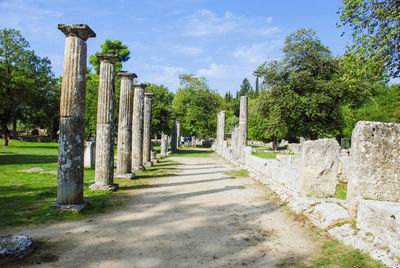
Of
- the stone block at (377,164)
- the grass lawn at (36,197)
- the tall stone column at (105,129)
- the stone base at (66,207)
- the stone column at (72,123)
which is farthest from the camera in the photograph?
the tall stone column at (105,129)

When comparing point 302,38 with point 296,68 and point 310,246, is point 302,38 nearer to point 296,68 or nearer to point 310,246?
point 296,68

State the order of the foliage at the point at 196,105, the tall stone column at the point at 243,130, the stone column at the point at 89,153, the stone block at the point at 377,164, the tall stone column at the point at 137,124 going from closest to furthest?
the stone block at the point at 377,164
the tall stone column at the point at 137,124
the stone column at the point at 89,153
the tall stone column at the point at 243,130
the foliage at the point at 196,105

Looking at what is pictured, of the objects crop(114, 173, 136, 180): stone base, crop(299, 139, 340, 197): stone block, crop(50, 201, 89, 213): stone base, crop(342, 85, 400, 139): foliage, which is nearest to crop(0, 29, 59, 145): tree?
crop(114, 173, 136, 180): stone base

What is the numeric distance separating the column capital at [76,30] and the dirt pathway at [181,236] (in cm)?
423

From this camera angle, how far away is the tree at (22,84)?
25953 millimetres

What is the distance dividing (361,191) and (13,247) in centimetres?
560

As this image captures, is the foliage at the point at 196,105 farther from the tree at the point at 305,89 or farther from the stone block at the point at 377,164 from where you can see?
the stone block at the point at 377,164

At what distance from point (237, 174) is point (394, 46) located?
8375 mm

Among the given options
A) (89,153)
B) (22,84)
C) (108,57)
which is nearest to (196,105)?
(22,84)

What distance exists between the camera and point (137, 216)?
6.28 metres

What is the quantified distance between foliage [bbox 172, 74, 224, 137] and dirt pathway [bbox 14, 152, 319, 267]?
29.3 meters

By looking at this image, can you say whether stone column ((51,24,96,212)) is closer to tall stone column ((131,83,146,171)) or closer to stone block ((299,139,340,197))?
stone block ((299,139,340,197))

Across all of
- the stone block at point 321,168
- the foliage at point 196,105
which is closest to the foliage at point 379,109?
the foliage at point 196,105

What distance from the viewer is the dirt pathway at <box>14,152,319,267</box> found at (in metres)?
4.09
